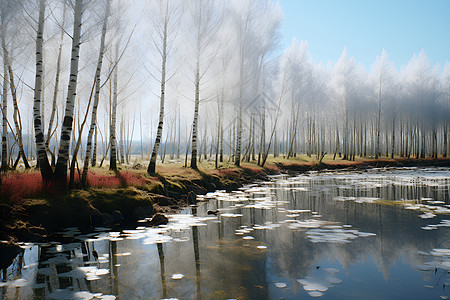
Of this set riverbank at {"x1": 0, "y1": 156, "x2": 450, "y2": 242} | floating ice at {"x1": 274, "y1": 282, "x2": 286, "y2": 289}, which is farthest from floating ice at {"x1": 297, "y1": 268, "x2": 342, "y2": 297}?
riverbank at {"x1": 0, "y1": 156, "x2": 450, "y2": 242}

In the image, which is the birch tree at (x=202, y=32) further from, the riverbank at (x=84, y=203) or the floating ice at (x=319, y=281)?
the floating ice at (x=319, y=281)

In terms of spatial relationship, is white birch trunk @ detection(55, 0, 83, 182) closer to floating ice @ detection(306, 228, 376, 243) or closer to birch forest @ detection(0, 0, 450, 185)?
birch forest @ detection(0, 0, 450, 185)

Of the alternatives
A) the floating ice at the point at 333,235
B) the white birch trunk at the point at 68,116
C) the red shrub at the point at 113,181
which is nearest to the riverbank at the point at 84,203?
the red shrub at the point at 113,181

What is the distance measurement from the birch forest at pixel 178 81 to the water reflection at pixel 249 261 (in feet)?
10.8

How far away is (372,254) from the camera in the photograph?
190 inches

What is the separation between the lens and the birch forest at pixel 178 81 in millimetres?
8719

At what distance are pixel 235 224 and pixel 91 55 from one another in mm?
11283

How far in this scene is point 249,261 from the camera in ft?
14.8

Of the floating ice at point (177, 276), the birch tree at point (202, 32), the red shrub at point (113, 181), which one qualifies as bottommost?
the floating ice at point (177, 276)

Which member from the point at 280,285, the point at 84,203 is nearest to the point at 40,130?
the point at 84,203

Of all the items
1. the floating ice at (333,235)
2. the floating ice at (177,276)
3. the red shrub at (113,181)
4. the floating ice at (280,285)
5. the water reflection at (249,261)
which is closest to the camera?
the water reflection at (249,261)

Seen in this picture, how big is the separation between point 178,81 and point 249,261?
16091 mm

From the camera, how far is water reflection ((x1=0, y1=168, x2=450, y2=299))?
11.5 ft

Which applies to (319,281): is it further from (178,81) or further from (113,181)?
(178,81)
